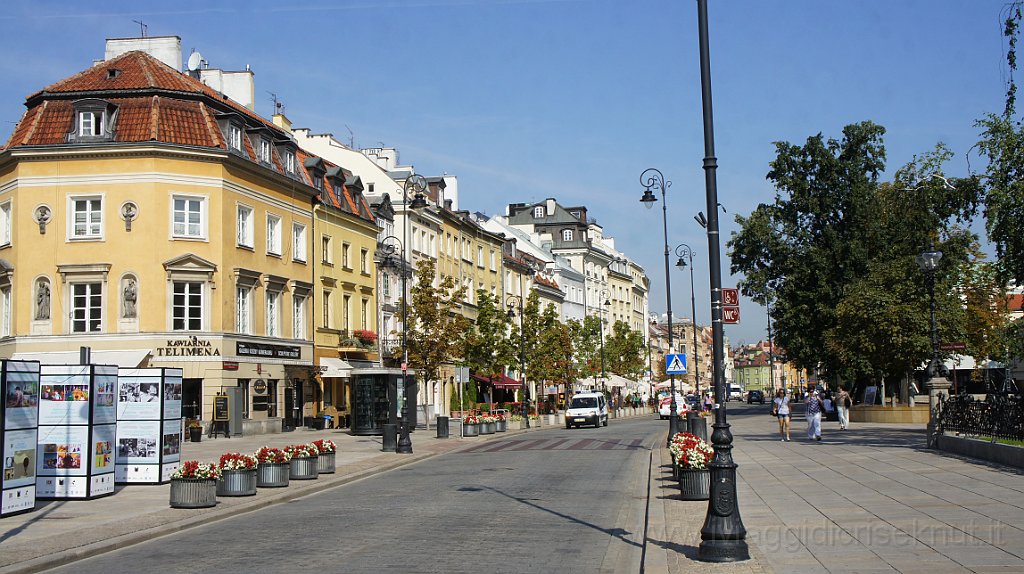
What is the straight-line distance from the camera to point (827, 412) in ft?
182

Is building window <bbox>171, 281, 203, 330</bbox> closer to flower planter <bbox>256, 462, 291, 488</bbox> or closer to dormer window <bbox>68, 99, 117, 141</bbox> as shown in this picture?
→ dormer window <bbox>68, 99, 117, 141</bbox>

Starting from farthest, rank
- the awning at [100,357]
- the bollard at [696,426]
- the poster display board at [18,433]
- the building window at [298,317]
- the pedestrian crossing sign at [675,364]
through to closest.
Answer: the building window at [298,317]
the awning at [100,357]
the pedestrian crossing sign at [675,364]
the bollard at [696,426]
the poster display board at [18,433]

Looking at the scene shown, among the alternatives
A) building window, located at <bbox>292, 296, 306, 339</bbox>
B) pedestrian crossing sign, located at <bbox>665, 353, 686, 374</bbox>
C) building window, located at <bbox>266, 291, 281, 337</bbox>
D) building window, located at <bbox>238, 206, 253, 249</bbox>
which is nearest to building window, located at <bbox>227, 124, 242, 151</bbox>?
building window, located at <bbox>238, 206, 253, 249</bbox>

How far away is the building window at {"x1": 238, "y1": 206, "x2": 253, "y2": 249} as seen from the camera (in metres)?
43.0

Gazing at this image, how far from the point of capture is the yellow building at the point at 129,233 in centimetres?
3969

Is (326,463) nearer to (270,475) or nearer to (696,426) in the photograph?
(270,475)

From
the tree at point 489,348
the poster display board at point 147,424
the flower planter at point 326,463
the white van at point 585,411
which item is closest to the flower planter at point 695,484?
the flower planter at point 326,463

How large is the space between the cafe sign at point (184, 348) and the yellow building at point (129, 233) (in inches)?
1.5

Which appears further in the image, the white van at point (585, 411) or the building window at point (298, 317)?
the white van at point (585, 411)

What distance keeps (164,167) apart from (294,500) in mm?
24162

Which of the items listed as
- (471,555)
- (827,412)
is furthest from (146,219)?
(827,412)

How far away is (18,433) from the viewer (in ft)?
53.8

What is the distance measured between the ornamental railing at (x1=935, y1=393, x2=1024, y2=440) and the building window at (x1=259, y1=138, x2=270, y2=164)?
29739mm

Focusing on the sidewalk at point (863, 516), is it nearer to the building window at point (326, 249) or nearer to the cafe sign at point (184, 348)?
the cafe sign at point (184, 348)
